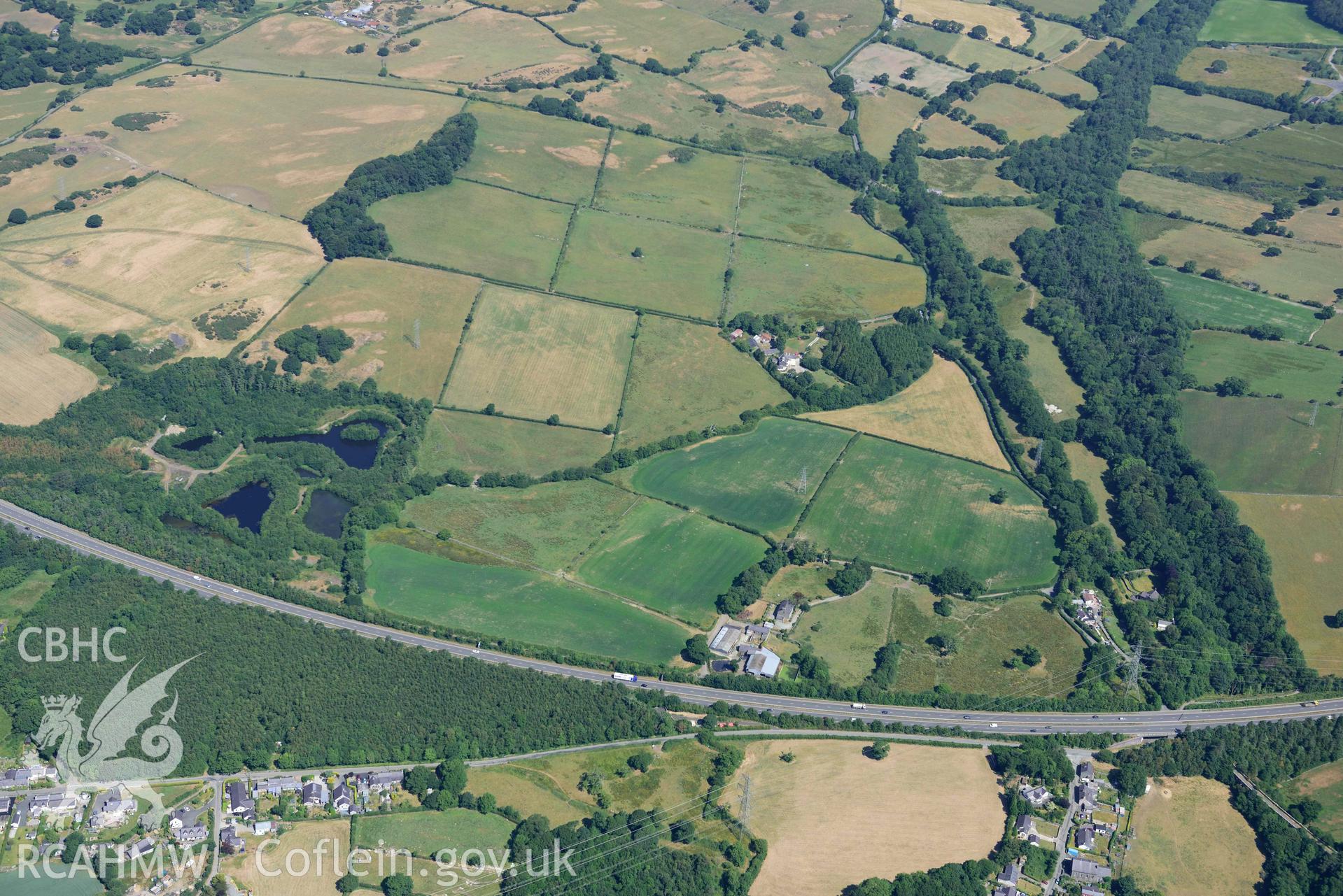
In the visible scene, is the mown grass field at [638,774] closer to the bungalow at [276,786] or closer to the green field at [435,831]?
the green field at [435,831]

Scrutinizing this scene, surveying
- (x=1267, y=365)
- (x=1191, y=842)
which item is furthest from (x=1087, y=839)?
(x=1267, y=365)

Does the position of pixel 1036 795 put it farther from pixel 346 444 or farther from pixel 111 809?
pixel 346 444

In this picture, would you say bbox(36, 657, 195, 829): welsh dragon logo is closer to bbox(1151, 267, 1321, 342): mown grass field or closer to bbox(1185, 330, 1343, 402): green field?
bbox(1185, 330, 1343, 402): green field

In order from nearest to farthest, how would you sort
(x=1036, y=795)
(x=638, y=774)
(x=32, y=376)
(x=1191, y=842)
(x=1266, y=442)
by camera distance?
(x=1191, y=842), (x=1036, y=795), (x=638, y=774), (x=1266, y=442), (x=32, y=376)

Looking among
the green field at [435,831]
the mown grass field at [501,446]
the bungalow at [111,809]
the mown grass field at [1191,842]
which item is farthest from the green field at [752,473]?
the bungalow at [111,809]

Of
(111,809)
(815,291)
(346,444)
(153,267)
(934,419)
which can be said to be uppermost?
(153,267)

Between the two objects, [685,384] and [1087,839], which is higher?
[685,384]

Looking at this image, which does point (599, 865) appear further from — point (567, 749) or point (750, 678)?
point (750, 678)
